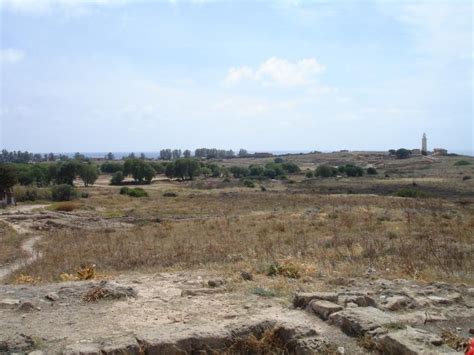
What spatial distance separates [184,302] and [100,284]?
5.53 feet

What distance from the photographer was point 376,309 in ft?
20.7

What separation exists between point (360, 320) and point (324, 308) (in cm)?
66

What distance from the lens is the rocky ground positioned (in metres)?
5.43

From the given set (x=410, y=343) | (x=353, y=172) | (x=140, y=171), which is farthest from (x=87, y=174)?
(x=410, y=343)

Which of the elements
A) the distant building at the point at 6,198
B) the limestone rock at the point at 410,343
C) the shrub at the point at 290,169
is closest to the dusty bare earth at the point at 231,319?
the limestone rock at the point at 410,343

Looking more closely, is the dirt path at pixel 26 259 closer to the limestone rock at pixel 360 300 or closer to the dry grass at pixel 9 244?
the dry grass at pixel 9 244

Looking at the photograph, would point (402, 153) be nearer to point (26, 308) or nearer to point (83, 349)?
point (26, 308)

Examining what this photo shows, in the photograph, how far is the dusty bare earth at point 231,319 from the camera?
544 centimetres

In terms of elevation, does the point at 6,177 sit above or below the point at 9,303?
above

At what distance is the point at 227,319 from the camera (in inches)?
247

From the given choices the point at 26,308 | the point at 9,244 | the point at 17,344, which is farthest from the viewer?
the point at 9,244

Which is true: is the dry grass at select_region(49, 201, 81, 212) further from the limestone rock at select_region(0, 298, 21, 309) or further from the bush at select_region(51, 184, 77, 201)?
the limestone rock at select_region(0, 298, 21, 309)

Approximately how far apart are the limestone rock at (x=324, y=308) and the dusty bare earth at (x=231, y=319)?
0.01 meters

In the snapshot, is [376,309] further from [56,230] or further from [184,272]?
[56,230]
